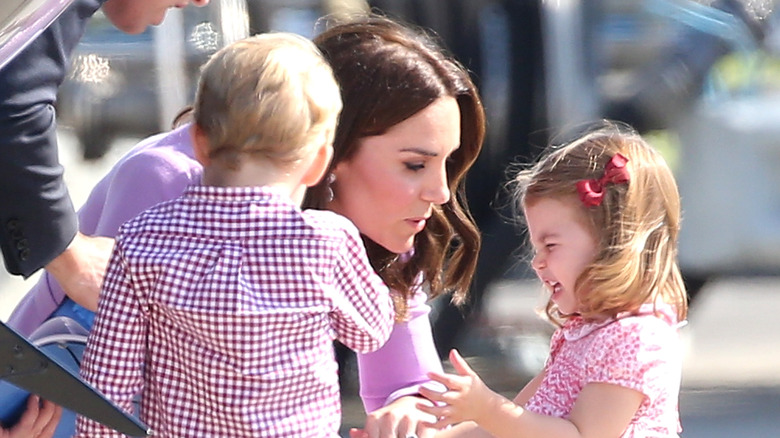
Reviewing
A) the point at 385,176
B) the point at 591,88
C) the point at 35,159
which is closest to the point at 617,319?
the point at 385,176

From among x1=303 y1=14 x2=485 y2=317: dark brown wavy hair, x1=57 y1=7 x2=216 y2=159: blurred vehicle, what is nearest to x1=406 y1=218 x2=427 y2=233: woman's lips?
x1=303 y1=14 x2=485 y2=317: dark brown wavy hair

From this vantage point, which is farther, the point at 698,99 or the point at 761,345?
the point at 761,345

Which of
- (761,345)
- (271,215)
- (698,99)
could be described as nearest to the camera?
(271,215)

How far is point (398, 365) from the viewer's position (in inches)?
95.0

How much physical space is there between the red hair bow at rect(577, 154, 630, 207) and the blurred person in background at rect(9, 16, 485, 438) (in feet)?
0.71

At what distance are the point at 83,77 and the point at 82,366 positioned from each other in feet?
11.5

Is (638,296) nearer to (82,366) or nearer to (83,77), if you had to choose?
(82,366)

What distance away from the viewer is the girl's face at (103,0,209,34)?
85.2 inches

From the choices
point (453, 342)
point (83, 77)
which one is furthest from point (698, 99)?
point (83, 77)

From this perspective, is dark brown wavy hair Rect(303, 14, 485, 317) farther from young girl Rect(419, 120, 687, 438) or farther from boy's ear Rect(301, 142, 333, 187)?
boy's ear Rect(301, 142, 333, 187)

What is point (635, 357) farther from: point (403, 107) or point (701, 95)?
point (701, 95)

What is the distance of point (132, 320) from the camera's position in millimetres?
1903

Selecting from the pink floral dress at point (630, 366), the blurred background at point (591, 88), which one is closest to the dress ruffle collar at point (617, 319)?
the pink floral dress at point (630, 366)

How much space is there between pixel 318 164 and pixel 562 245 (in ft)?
1.76
